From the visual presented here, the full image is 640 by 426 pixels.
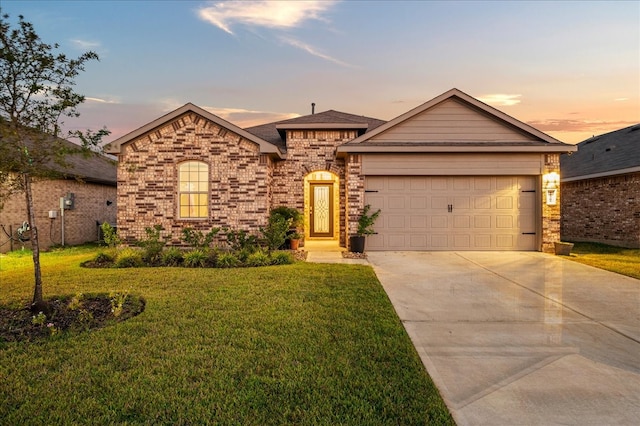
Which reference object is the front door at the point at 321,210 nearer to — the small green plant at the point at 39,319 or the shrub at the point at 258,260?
the shrub at the point at 258,260

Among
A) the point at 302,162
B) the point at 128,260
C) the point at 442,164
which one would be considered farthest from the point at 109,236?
the point at 442,164

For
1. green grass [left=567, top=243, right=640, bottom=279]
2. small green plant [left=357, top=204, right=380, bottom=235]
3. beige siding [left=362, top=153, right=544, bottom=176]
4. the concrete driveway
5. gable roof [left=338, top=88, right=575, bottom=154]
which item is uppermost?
gable roof [left=338, top=88, right=575, bottom=154]

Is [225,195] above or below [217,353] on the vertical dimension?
above

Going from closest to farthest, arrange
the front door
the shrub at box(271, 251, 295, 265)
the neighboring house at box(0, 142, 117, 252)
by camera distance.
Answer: the shrub at box(271, 251, 295, 265)
the neighboring house at box(0, 142, 117, 252)
the front door

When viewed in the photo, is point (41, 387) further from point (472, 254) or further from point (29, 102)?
point (472, 254)

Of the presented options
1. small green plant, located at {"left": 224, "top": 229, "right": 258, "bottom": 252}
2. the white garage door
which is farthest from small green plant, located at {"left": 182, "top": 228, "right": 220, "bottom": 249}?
the white garage door

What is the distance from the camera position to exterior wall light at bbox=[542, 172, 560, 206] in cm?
1098

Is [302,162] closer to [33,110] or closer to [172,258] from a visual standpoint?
[172,258]

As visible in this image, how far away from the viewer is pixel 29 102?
4.83 m

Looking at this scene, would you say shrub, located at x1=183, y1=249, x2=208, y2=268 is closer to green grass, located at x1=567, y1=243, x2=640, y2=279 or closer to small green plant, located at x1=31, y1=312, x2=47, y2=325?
small green plant, located at x1=31, y1=312, x2=47, y2=325

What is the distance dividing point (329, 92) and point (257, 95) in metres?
3.53

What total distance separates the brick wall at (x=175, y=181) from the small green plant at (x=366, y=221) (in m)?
3.12

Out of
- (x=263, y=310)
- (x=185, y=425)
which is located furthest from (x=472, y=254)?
(x=185, y=425)

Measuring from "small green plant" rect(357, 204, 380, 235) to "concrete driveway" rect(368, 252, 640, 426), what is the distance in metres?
2.92
